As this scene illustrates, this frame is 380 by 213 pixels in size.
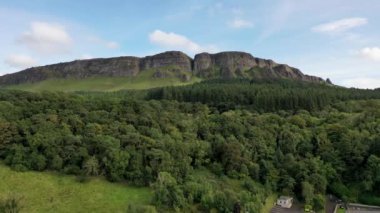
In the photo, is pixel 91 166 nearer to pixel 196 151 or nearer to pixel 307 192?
pixel 196 151

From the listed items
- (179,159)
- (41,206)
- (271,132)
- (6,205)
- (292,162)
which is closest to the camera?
(6,205)

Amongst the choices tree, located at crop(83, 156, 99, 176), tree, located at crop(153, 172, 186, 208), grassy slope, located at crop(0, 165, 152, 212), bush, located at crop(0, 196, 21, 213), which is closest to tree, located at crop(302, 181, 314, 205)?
tree, located at crop(153, 172, 186, 208)

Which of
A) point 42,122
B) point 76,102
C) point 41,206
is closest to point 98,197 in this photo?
point 41,206

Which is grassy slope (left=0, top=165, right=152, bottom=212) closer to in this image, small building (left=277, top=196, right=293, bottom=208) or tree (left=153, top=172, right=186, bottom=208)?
tree (left=153, top=172, right=186, bottom=208)

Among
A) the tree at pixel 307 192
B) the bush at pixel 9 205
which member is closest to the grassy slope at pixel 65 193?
the bush at pixel 9 205

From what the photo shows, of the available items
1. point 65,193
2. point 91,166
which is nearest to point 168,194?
point 91,166

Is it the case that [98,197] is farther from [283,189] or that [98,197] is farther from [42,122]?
[283,189]
